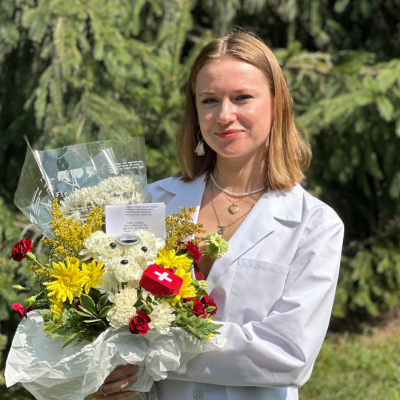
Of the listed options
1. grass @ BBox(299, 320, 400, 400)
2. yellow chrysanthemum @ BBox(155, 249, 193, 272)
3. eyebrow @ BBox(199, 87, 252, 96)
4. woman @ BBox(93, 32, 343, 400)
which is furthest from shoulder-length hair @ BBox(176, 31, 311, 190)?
grass @ BBox(299, 320, 400, 400)

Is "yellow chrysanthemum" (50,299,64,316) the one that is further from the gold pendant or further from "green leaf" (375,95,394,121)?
"green leaf" (375,95,394,121)

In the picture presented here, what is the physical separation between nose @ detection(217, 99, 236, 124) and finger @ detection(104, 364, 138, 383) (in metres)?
0.85

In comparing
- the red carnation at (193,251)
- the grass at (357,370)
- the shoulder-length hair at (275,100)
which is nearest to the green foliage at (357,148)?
the grass at (357,370)

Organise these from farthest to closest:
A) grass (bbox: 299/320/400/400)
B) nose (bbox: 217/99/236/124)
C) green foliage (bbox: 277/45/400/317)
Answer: grass (bbox: 299/320/400/400)
green foliage (bbox: 277/45/400/317)
nose (bbox: 217/99/236/124)

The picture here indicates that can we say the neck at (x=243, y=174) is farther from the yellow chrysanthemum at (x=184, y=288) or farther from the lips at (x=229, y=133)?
the yellow chrysanthemum at (x=184, y=288)

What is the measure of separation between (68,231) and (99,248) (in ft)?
0.40

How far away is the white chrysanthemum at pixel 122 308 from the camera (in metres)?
1.42

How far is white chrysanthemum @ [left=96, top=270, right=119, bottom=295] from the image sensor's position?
4.83 ft

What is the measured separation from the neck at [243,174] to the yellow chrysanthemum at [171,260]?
487 millimetres

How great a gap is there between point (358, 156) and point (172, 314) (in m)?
2.95

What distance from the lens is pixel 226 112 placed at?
1730mm

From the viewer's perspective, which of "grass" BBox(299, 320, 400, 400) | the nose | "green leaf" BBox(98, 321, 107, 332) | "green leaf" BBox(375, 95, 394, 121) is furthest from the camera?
"grass" BBox(299, 320, 400, 400)

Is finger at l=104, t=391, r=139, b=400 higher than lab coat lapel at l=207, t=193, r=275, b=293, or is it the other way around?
lab coat lapel at l=207, t=193, r=275, b=293

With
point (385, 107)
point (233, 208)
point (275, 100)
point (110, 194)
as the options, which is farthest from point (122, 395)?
point (385, 107)
